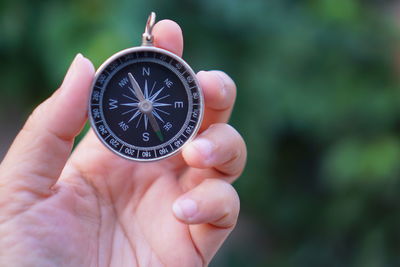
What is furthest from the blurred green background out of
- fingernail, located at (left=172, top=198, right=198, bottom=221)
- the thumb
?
fingernail, located at (left=172, top=198, right=198, bottom=221)

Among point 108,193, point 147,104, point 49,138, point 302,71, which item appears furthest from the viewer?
point 302,71

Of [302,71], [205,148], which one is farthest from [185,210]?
[302,71]

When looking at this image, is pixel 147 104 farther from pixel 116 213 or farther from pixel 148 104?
pixel 116 213

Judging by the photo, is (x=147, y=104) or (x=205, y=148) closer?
(x=205, y=148)

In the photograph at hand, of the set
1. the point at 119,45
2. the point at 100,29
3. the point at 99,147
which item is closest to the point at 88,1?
the point at 100,29

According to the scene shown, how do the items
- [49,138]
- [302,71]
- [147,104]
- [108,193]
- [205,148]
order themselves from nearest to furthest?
[49,138]
[205,148]
[147,104]
[108,193]
[302,71]

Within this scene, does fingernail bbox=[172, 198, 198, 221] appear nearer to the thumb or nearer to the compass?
the compass
